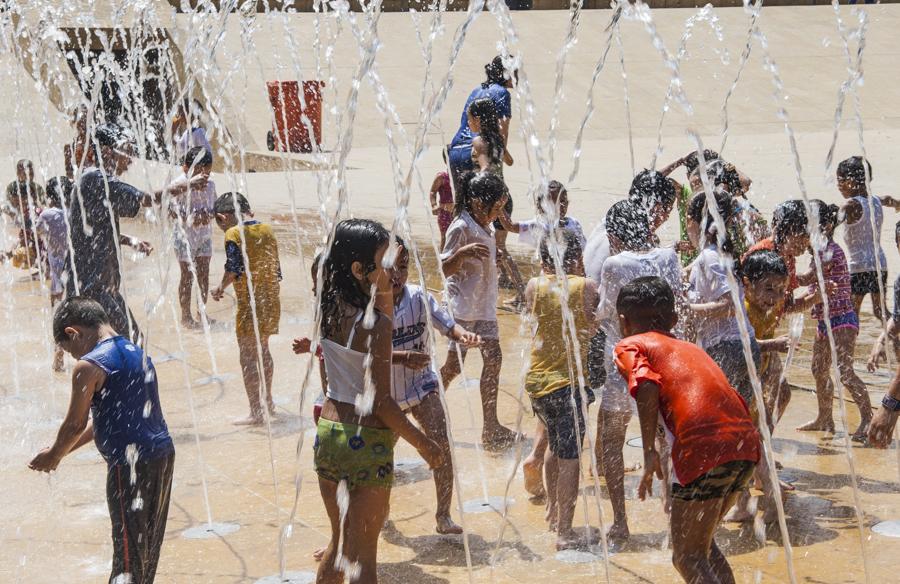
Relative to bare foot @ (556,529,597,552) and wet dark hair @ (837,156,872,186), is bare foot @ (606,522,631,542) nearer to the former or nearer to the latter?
bare foot @ (556,529,597,552)

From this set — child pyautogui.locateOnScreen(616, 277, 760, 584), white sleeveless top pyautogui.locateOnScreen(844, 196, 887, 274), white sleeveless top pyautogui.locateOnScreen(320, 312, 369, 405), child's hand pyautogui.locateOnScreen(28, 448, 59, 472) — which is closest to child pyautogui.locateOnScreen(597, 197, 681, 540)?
child pyautogui.locateOnScreen(616, 277, 760, 584)

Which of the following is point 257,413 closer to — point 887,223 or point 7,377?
point 7,377

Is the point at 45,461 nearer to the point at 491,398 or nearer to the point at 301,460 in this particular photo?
the point at 301,460

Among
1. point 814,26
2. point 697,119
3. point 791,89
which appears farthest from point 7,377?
point 814,26

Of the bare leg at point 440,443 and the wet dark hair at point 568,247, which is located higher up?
the wet dark hair at point 568,247

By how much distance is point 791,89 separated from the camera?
2266cm

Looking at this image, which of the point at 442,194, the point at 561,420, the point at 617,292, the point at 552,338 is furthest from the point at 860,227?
the point at 442,194

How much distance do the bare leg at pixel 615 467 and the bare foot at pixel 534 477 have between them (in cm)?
50

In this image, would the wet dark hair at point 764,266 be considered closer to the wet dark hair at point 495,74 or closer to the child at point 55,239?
the child at point 55,239

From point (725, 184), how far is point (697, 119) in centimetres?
1495

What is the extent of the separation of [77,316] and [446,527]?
1.76m

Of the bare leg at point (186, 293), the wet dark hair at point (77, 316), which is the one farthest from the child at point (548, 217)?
the bare leg at point (186, 293)

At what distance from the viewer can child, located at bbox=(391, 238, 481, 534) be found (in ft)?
15.3

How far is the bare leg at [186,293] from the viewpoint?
9.01m
